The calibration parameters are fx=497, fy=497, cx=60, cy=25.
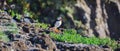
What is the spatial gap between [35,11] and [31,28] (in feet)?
41.0

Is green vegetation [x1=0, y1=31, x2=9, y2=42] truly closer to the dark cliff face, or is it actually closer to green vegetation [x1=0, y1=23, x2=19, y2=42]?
green vegetation [x1=0, y1=23, x2=19, y2=42]

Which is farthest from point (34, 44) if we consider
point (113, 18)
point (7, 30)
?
point (113, 18)

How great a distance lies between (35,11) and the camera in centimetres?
3359

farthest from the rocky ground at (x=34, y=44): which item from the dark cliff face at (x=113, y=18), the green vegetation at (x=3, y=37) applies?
the dark cliff face at (x=113, y=18)

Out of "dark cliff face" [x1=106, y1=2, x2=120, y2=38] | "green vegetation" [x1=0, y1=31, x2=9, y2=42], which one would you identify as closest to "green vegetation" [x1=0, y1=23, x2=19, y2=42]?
"green vegetation" [x1=0, y1=31, x2=9, y2=42]

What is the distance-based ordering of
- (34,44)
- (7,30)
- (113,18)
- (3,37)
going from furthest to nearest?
(113,18) < (7,30) < (3,37) < (34,44)

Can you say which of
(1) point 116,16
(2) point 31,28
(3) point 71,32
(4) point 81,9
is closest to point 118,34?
(1) point 116,16

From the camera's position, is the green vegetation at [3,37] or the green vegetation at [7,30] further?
the green vegetation at [7,30]

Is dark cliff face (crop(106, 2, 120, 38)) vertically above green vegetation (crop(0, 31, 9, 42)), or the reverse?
green vegetation (crop(0, 31, 9, 42))

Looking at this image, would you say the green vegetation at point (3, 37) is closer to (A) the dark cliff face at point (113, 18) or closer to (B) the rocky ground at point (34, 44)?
(B) the rocky ground at point (34, 44)

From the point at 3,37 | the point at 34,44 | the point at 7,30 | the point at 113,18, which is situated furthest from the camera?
the point at 113,18

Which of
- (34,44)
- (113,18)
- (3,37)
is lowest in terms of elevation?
(113,18)

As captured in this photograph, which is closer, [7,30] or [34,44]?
[34,44]

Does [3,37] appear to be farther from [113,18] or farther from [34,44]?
[113,18]
